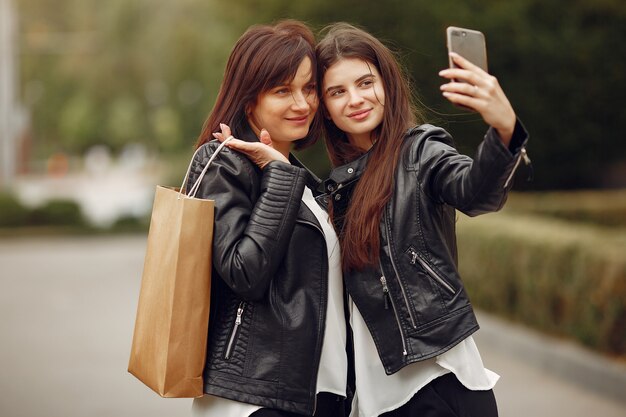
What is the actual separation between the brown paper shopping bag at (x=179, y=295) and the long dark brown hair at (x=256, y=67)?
0.74 ft

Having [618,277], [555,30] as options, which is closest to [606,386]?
[618,277]

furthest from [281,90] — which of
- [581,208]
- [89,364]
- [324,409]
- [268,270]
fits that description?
[581,208]

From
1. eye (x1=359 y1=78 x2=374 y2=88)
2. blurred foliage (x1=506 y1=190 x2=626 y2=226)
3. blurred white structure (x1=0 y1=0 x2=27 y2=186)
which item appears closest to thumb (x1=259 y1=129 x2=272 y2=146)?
eye (x1=359 y1=78 x2=374 y2=88)

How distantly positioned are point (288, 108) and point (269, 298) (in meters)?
0.59

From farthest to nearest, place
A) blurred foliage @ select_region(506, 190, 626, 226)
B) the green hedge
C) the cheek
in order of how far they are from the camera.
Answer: blurred foliage @ select_region(506, 190, 626, 226), the green hedge, the cheek

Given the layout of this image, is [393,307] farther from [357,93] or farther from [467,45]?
[467,45]

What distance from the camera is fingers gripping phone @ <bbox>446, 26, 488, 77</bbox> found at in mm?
2430

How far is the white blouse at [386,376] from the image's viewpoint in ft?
9.16

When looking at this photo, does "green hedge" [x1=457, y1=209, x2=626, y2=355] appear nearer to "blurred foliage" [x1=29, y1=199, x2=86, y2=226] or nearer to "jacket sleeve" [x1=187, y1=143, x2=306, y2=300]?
"jacket sleeve" [x1=187, y1=143, x2=306, y2=300]

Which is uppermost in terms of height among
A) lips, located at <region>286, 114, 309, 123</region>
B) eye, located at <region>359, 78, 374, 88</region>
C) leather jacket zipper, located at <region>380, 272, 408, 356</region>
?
eye, located at <region>359, 78, 374, 88</region>

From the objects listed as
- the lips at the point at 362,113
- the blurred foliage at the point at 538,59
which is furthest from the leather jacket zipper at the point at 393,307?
the blurred foliage at the point at 538,59

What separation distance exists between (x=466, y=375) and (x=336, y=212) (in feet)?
2.00

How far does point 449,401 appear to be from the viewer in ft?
9.15

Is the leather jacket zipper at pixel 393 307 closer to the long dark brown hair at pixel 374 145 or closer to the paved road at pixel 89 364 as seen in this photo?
the long dark brown hair at pixel 374 145
